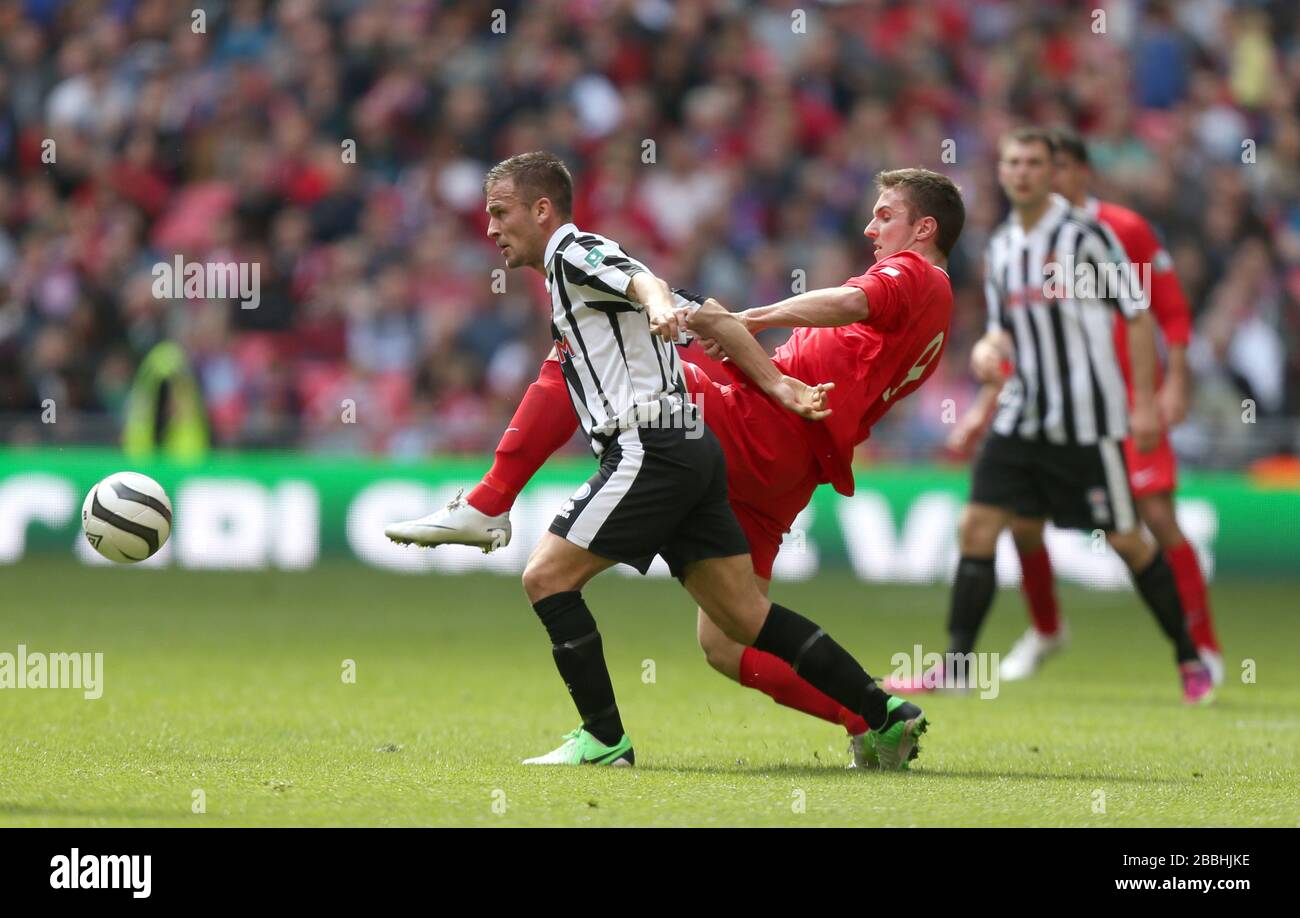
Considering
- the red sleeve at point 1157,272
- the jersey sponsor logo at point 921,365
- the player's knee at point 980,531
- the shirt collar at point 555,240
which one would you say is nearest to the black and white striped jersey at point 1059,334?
the red sleeve at point 1157,272

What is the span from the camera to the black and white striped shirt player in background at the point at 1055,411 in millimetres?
9258

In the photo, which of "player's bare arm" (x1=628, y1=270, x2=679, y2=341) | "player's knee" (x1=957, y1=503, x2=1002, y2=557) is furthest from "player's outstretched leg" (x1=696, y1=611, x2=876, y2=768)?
"player's knee" (x1=957, y1=503, x2=1002, y2=557)

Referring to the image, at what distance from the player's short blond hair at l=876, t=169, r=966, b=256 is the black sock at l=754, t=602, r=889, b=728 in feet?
4.39

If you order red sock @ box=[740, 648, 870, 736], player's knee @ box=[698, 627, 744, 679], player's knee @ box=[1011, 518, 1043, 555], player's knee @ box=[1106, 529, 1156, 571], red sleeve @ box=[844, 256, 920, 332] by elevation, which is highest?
red sleeve @ box=[844, 256, 920, 332]

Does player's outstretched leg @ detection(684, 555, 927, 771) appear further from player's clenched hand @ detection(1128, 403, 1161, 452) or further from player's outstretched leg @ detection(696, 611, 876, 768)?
player's clenched hand @ detection(1128, 403, 1161, 452)

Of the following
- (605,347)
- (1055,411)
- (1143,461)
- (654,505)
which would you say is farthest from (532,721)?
(1143,461)

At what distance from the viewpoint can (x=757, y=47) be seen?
18.4 meters

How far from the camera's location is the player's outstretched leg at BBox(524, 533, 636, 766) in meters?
6.23

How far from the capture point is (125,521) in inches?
273

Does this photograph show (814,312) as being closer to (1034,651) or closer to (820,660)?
(820,660)

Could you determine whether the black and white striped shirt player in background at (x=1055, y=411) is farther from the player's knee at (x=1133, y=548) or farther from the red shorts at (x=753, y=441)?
the red shorts at (x=753, y=441)

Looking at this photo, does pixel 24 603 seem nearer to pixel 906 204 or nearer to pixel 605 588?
pixel 605 588

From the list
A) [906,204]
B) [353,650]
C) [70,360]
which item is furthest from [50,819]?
[70,360]

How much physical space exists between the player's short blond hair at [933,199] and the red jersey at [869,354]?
174mm
